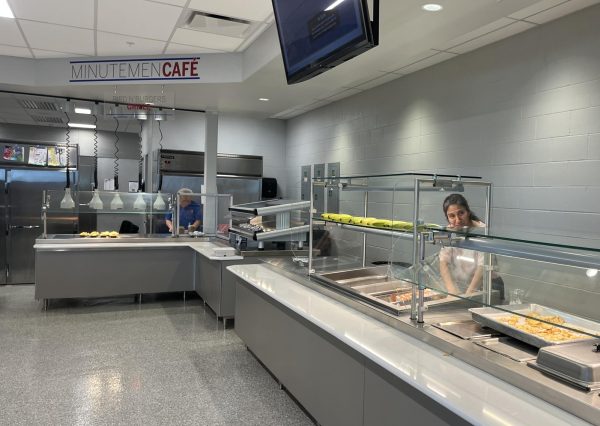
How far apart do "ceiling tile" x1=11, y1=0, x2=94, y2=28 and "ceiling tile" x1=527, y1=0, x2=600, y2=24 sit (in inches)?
128

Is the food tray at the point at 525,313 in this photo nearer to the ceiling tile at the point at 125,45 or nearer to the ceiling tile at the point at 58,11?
the ceiling tile at the point at 58,11

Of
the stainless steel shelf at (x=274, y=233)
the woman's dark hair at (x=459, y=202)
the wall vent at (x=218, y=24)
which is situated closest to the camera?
the woman's dark hair at (x=459, y=202)

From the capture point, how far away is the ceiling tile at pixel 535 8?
2.94 meters

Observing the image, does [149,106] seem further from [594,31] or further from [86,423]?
[594,31]

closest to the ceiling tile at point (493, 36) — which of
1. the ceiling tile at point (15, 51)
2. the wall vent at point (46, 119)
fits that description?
the ceiling tile at point (15, 51)

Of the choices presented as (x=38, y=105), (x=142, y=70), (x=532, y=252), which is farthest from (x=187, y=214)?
(x=532, y=252)

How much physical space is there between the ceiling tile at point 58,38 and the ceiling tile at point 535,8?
3.46 metres

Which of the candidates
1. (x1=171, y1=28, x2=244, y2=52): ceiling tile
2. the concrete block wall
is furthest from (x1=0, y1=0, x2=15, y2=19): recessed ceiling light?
the concrete block wall

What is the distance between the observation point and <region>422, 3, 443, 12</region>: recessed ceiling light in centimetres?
272

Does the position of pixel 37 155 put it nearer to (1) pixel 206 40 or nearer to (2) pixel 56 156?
(2) pixel 56 156

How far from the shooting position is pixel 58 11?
351 centimetres

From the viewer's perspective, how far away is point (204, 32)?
399 centimetres

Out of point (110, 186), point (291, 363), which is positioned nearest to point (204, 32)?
point (291, 363)

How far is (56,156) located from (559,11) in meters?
6.30
